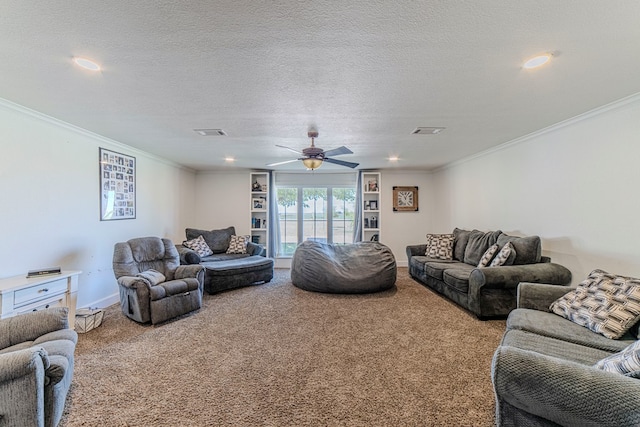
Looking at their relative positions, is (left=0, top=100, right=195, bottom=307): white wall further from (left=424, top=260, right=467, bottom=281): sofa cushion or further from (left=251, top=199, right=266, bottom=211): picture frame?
(left=424, top=260, right=467, bottom=281): sofa cushion

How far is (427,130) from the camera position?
360 cm

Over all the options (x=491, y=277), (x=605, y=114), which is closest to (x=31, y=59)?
(x=491, y=277)

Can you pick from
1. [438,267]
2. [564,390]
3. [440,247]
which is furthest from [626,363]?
[440,247]

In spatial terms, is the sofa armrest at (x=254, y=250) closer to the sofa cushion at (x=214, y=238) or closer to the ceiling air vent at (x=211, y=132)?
the sofa cushion at (x=214, y=238)

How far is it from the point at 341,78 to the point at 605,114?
287cm

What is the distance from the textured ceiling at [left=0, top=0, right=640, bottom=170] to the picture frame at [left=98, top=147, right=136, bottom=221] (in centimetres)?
69

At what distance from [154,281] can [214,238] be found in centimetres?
258

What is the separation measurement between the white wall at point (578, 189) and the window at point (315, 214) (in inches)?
128

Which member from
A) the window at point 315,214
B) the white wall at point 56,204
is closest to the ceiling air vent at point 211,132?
the white wall at point 56,204

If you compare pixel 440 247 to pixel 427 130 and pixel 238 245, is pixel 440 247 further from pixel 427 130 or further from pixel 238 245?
pixel 238 245

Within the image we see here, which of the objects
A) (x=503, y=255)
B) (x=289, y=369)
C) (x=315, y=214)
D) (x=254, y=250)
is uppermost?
(x=315, y=214)

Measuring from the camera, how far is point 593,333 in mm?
2059

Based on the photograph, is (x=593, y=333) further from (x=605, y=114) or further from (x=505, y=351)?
(x=605, y=114)

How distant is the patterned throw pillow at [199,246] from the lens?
17.9ft
